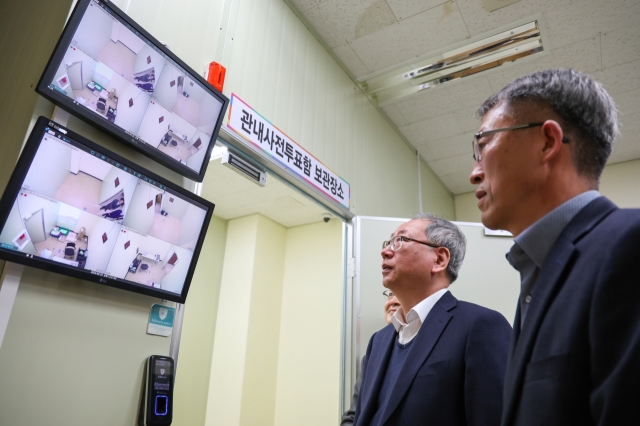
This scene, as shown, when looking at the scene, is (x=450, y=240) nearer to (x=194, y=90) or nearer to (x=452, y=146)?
(x=194, y=90)

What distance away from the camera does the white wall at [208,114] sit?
179cm

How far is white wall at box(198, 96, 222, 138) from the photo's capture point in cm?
179

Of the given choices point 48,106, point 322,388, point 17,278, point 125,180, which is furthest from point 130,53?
point 322,388

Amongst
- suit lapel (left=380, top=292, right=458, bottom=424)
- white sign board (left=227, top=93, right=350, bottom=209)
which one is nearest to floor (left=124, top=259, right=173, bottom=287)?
white sign board (left=227, top=93, right=350, bottom=209)

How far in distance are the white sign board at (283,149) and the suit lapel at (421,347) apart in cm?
126

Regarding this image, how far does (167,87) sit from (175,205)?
0.45m

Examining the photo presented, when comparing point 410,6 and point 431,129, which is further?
point 431,129

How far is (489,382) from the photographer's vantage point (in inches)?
49.9

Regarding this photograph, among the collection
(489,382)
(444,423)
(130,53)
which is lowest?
(444,423)

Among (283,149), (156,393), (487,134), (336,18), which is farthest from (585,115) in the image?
(336,18)

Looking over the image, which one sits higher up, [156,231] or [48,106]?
[48,106]

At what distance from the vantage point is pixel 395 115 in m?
4.11

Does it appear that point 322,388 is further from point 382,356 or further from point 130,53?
point 130,53

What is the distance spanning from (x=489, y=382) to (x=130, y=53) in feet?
5.21
